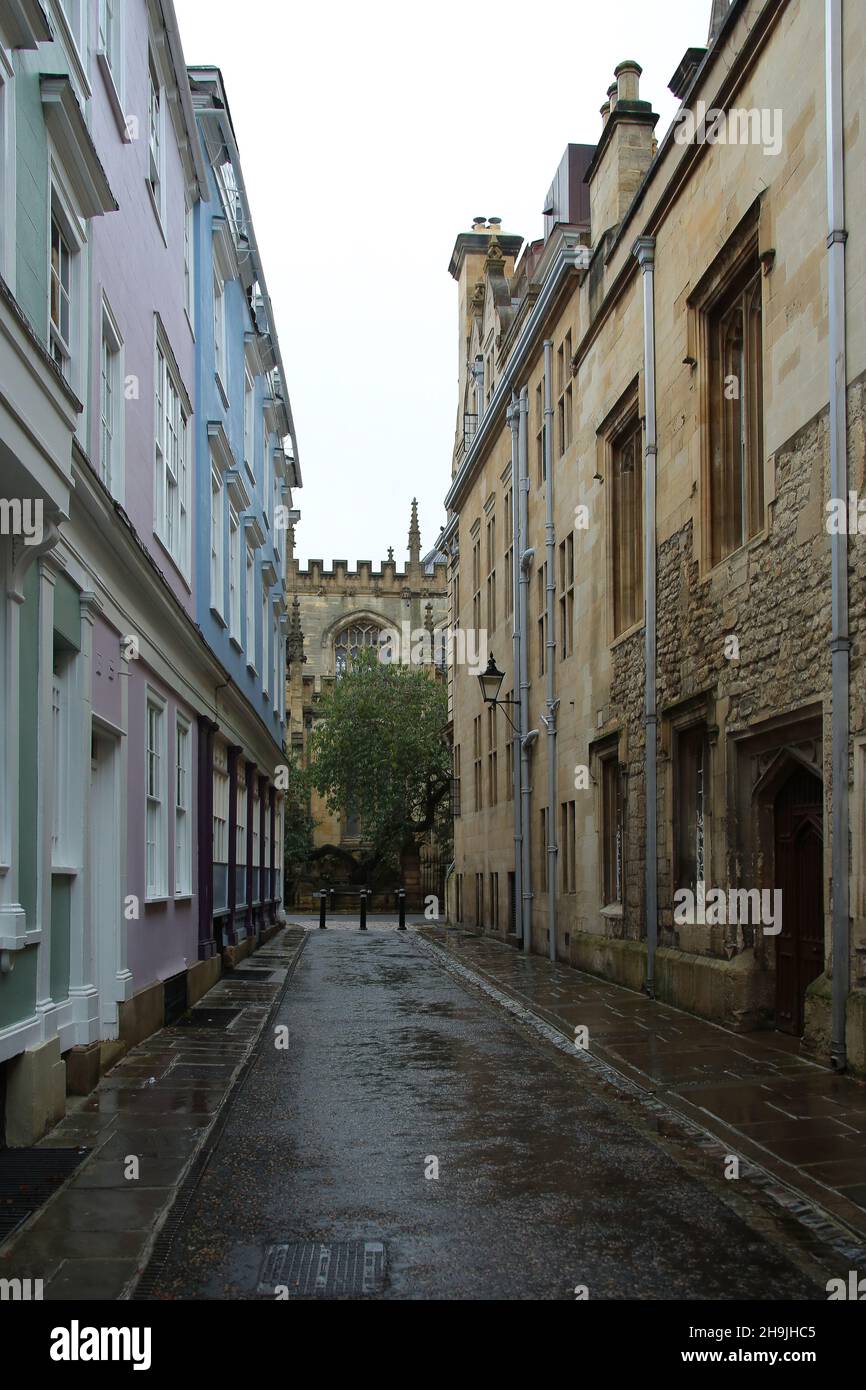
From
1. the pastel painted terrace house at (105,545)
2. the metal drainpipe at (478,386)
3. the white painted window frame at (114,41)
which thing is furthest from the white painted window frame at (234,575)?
the metal drainpipe at (478,386)

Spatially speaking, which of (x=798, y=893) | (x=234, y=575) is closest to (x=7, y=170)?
(x=798, y=893)

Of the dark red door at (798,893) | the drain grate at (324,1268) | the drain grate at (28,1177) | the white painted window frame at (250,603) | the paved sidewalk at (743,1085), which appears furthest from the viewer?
the white painted window frame at (250,603)

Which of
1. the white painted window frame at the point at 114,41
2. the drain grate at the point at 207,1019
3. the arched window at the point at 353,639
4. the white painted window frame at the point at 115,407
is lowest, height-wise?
the drain grate at the point at 207,1019

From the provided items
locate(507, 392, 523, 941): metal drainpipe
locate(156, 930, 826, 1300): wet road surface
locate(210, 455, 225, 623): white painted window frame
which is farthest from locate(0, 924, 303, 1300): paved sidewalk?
locate(507, 392, 523, 941): metal drainpipe

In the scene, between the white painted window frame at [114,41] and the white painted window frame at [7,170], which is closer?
the white painted window frame at [7,170]

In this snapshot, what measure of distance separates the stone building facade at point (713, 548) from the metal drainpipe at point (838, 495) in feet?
0.07

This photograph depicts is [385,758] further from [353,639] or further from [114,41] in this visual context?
[114,41]

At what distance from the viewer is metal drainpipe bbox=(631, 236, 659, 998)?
47.8ft

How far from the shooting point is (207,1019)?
42.0 feet

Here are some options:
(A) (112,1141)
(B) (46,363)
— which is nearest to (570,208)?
(B) (46,363)

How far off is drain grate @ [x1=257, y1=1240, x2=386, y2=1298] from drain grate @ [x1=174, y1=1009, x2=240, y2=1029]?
695 cm

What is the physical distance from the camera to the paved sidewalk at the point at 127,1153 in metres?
5.05

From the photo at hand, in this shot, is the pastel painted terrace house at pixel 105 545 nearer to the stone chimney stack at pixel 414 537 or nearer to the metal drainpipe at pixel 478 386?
the metal drainpipe at pixel 478 386

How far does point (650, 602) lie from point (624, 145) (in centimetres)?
683
